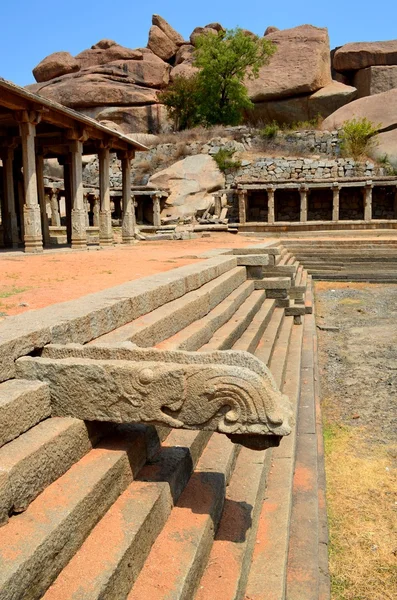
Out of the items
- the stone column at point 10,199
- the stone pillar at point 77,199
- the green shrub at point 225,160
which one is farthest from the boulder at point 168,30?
the stone pillar at point 77,199

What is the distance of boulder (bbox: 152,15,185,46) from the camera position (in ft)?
147

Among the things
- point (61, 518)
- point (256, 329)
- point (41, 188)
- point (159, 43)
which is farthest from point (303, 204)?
point (61, 518)

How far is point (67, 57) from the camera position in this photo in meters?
43.6

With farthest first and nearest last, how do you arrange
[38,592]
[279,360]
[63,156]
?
[63,156] → [279,360] → [38,592]

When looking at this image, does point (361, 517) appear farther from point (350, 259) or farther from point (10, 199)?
point (10, 199)

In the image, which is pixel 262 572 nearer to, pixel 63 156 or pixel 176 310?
pixel 176 310

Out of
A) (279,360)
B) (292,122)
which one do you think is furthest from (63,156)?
(292,122)

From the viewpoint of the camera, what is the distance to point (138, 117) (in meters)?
40.5

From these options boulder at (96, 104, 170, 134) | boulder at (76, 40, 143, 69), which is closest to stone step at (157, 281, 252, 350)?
boulder at (96, 104, 170, 134)

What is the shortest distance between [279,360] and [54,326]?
3.90 metres

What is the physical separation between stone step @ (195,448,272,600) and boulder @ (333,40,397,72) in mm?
42181

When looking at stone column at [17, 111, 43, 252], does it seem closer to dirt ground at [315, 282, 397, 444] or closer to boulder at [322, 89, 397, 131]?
dirt ground at [315, 282, 397, 444]

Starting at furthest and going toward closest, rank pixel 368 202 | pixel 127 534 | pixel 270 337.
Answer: pixel 368 202, pixel 270 337, pixel 127 534

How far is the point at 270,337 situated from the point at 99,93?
1495 inches
